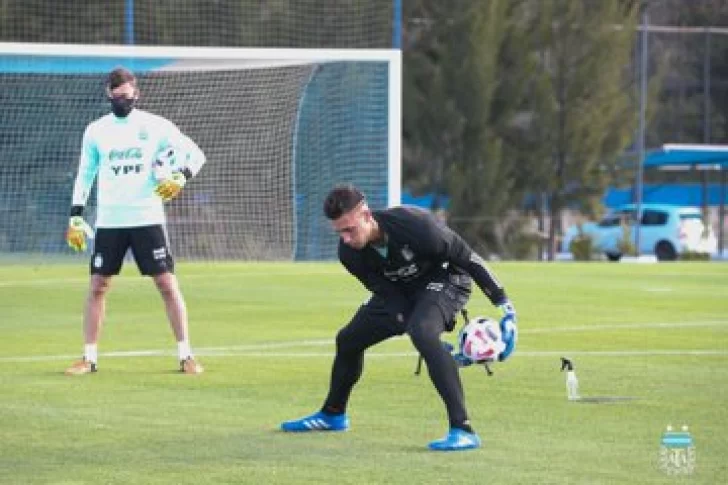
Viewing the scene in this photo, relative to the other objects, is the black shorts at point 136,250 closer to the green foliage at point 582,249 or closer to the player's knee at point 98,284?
the player's knee at point 98,284

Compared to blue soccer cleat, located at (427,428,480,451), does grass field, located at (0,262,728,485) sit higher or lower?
lower

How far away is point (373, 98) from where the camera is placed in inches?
1160

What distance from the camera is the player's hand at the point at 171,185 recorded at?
13.9 m

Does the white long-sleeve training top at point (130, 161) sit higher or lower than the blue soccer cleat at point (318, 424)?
higher

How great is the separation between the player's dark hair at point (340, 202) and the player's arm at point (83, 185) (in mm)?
4825

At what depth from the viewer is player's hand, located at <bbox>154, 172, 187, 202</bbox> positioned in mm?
13867

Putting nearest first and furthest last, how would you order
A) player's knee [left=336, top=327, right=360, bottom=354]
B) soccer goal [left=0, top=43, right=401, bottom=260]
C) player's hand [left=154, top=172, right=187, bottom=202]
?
1. player's knee [left=336, top=327, right=360, bottom=354]
2. player's hand [left=154, top=172, right=187, bottom=202]
3. soccer goal [left=0, top=43, right=401, bottom=260]

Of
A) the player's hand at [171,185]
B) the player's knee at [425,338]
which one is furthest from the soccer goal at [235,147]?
the player's knee at [425,338]

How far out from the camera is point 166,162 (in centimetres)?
1402

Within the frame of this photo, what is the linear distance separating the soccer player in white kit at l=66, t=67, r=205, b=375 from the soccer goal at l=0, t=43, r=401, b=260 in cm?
1399

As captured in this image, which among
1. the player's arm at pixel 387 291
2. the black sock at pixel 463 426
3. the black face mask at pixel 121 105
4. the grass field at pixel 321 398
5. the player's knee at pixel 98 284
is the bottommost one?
the grass field at pixel 321 398

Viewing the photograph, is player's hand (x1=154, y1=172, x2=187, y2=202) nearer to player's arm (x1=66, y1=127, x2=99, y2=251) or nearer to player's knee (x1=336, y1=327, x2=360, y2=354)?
player's arm (x1=66, y1=127, x2=99, y2=251)

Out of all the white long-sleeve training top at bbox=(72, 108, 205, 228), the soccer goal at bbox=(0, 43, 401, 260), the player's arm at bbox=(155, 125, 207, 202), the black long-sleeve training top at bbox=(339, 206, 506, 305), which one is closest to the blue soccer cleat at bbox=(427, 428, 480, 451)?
the black long-sleeve training top at bbox=(339, 206, 506, 305)

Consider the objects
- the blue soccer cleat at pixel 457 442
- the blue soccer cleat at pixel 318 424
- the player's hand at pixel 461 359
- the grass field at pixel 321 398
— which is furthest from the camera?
the blue soccer cleat at pixel 318 424
